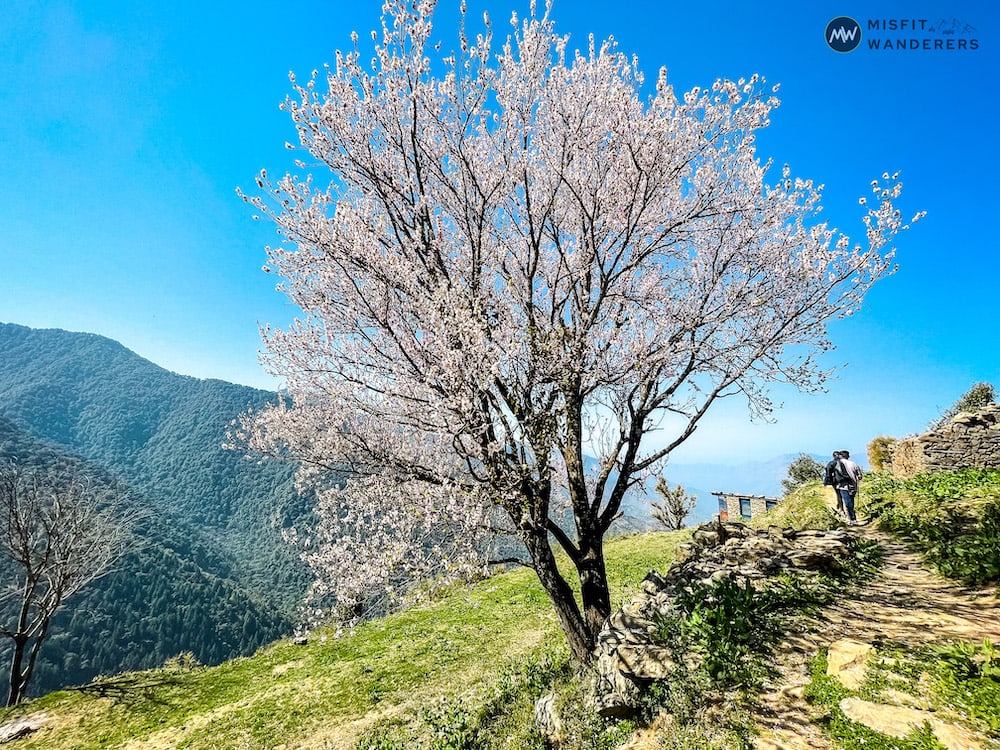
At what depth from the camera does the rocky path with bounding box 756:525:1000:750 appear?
13.0ft

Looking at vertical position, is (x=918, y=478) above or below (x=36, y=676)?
above

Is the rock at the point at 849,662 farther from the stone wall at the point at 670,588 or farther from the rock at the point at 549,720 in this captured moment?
the rock at the point at 549,720

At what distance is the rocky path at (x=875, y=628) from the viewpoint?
13.0 ft

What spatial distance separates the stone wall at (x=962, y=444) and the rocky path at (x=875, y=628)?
12856 mm

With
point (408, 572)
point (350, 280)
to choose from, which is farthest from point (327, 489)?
point (350, 280)

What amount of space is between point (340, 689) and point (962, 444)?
74.9 ft

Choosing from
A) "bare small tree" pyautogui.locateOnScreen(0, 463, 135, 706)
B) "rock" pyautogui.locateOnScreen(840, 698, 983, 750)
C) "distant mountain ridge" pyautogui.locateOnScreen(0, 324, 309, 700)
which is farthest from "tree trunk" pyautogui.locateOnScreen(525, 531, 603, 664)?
"distant mountain ridge" pyautogui.locateOnScreen(0, 324, 309, 700)

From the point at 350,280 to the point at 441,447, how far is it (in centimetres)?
325

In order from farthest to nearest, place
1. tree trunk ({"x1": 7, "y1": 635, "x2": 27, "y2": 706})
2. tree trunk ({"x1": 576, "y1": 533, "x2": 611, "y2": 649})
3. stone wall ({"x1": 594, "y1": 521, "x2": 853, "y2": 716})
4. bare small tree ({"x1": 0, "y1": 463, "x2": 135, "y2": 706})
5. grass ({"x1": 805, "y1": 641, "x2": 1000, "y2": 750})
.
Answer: bare small tree ({"x1": 0, "y1": 463, "x2": 135, "y2": 706}) → tree trunk ({"x1": 7, "y1": 635, "x2": 27, "y2": 706}) → tree trunk ({"x1": 576, "y1": 533, "x2": 611, "y2": 649}) → stone wall ({"x1": 594, "y1": 521, "x2": 853, "y2": 716}) → grass ({"x1": 805, "y1": 641, "x2": 1000, "y2": 750})

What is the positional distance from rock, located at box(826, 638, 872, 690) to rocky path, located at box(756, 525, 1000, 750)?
72 millimetres

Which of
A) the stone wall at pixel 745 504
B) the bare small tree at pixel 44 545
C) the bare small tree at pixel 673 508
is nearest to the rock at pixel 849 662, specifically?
the bare small tree at pixel 44 545

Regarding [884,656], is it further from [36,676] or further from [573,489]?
[36,676]

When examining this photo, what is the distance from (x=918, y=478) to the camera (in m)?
15.3

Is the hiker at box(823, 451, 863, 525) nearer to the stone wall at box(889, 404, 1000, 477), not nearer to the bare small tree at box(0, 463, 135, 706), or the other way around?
the stone wall at box(889, 404, 1000, 477)
